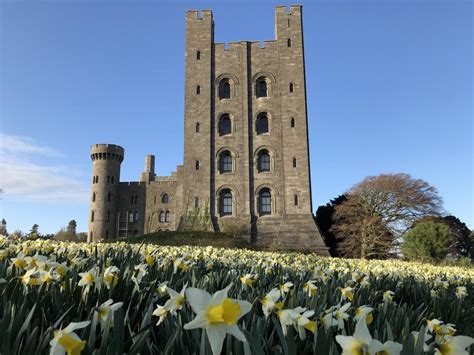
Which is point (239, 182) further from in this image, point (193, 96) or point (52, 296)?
point (52, 296)

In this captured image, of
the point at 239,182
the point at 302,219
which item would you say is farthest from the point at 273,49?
the point at 302,219

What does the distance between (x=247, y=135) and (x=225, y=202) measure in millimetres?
5910

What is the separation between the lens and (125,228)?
140ft

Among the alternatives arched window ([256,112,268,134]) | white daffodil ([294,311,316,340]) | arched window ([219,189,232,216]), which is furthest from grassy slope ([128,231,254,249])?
white daffodil ([294,311,316,340])

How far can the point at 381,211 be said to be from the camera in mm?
29484

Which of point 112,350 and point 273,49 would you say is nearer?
point 112,350

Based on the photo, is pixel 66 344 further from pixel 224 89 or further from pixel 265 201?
pixel 224 89

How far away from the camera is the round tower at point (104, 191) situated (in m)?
42.0

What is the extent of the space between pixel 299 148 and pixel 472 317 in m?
25.3

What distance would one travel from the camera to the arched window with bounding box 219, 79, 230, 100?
99.7ft

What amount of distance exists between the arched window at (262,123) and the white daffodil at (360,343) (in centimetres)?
2898

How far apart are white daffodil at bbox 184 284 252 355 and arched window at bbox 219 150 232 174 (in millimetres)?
28230

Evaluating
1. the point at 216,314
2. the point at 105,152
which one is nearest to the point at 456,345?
the point at 216,314

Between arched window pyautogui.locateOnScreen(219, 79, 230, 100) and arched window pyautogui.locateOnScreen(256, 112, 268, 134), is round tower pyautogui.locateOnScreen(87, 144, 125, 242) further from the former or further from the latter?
arched window pyautogui.locateOnScreen(256, 112, 268, 134)
